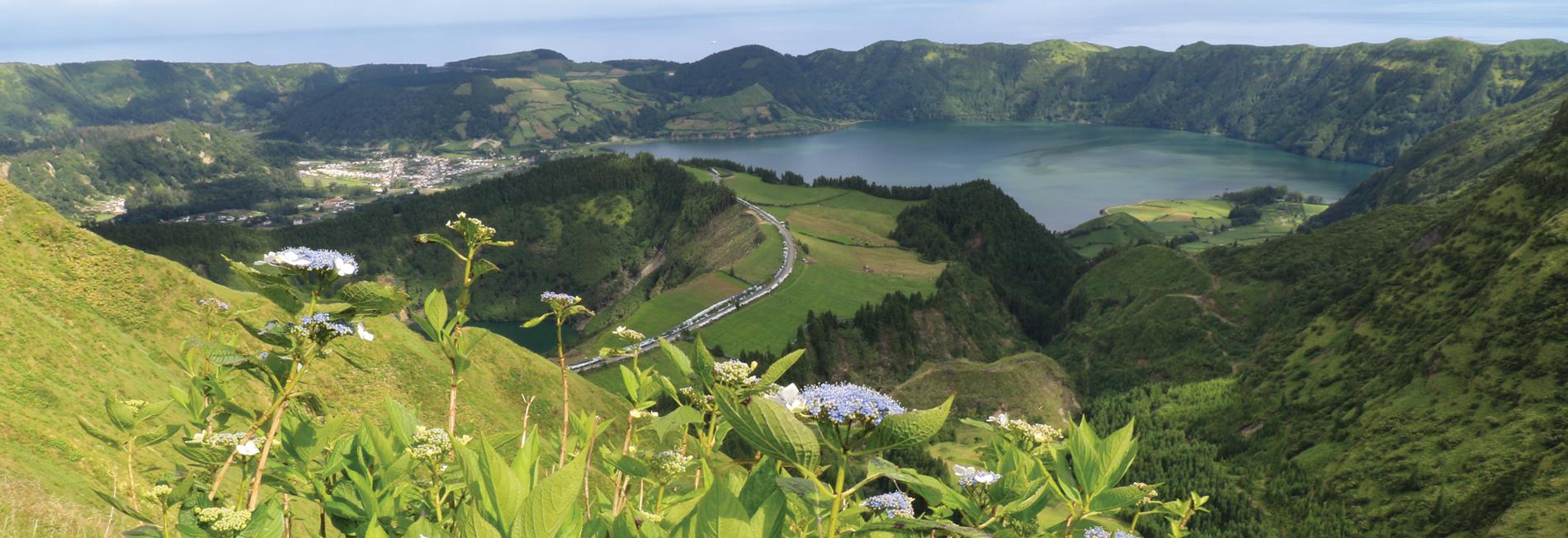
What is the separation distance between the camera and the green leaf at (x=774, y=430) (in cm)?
266

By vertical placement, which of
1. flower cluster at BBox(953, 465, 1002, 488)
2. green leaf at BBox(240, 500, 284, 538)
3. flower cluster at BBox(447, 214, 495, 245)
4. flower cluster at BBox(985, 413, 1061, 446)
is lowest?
flower cluster at BBox(985, 413, 1061, 446)

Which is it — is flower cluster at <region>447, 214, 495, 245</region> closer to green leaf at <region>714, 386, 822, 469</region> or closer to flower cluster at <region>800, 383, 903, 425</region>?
flower cluster at <region>800, 383, 903, 425</region>

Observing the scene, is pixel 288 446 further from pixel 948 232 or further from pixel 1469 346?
pixel 948 232

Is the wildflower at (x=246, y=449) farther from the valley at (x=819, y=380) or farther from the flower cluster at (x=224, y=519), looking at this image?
the flower cluster at (x=224, y=519)

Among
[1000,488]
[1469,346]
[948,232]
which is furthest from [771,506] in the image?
[948,232]

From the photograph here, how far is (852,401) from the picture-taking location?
10.7 ft

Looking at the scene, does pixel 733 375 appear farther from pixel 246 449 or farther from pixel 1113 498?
pixel 246 449

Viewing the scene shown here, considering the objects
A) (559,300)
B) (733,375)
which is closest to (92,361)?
(559,300)

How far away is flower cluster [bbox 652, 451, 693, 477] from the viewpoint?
498cm

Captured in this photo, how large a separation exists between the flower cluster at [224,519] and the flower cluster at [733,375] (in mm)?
2434

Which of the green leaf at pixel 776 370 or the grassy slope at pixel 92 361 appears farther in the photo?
the grassy slope at pixel 92 361

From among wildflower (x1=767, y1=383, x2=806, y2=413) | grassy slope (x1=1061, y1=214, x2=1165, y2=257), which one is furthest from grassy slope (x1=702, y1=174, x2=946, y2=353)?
wildflower (x1=767, y1=383, x2=806, y2=413)

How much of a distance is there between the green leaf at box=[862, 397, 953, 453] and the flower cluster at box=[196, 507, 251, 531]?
116 inches

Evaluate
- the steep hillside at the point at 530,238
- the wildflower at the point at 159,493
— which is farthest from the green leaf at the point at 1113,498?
the steep hillside at the point at 530,238
